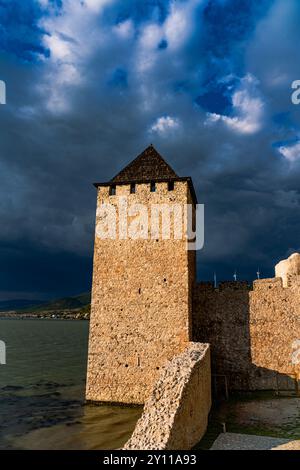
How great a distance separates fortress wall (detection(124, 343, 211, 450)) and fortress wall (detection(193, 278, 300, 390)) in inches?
171

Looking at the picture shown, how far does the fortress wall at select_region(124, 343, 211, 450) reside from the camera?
7.57 m

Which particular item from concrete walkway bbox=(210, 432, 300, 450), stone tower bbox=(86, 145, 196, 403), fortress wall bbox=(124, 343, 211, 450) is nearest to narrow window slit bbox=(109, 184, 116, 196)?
stone tower bbox=(86, 145, 196, 403)

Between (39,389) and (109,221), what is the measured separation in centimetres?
1024

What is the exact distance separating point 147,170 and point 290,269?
7.81m

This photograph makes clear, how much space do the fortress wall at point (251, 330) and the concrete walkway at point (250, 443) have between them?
5.02 metres

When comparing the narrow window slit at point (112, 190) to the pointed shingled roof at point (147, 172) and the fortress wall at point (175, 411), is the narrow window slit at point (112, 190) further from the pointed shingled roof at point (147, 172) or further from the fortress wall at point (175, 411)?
the fortress wall at point (175, 411)

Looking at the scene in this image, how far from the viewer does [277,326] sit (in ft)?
47.7

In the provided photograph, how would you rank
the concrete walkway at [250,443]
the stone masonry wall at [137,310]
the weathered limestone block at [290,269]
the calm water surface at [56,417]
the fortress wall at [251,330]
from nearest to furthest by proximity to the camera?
the concrete walkway at [250,443]
the calm water surface at [56,417]
the stone masonry wall at [137,310]
the fortress wall at [251,330]
the weathered limestone block at [290,269]

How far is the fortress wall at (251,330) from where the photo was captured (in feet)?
46.8

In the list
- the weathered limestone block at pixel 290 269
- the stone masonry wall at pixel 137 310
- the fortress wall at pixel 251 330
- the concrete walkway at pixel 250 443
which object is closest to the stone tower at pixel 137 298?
the stone masonry wall at pixel 137 310

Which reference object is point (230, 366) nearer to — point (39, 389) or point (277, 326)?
point (277, 326)

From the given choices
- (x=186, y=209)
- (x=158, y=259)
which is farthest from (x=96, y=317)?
(x=186, y=209)

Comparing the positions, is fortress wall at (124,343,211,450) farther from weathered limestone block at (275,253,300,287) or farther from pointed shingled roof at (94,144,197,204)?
pointed shingled roof at (94,144,197,204)

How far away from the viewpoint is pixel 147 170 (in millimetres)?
15344
